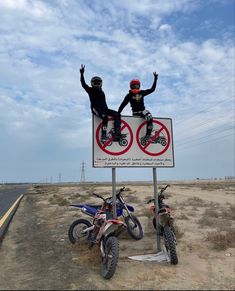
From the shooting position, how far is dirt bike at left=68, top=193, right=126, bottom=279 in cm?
675

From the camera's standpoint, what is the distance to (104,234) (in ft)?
24.5

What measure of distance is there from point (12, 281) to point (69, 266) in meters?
1.32

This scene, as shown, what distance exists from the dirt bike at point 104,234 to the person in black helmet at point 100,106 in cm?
176

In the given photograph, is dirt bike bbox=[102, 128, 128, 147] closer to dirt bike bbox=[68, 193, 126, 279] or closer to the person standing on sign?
the person standing on sign

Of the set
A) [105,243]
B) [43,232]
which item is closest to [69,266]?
[105,243]

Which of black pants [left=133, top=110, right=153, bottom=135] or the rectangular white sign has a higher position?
black pants [left=133, top=110, right=153, bottom=135]

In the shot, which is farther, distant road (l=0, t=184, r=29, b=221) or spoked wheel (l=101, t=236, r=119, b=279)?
distant road (l=0, t=184, r=29, b=221)

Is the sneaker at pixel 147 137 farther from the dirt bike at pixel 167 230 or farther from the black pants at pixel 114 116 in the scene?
the dirt bike at pixel 167 230

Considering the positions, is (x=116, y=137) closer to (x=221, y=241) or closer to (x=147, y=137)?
(x=147, y=137)

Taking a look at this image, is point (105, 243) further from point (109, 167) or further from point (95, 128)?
point (95, 128)

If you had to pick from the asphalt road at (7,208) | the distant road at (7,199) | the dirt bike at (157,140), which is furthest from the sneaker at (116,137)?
the distant road at (7,199)

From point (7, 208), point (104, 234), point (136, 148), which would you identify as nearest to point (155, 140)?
point (136, 148)

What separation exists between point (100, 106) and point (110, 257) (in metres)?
3.45

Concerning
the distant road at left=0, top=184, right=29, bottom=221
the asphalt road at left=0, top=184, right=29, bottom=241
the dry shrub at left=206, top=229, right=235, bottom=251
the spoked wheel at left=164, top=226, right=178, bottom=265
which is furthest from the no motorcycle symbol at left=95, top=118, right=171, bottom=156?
the distant road at left=0, top=184, right=29, bottom=221
